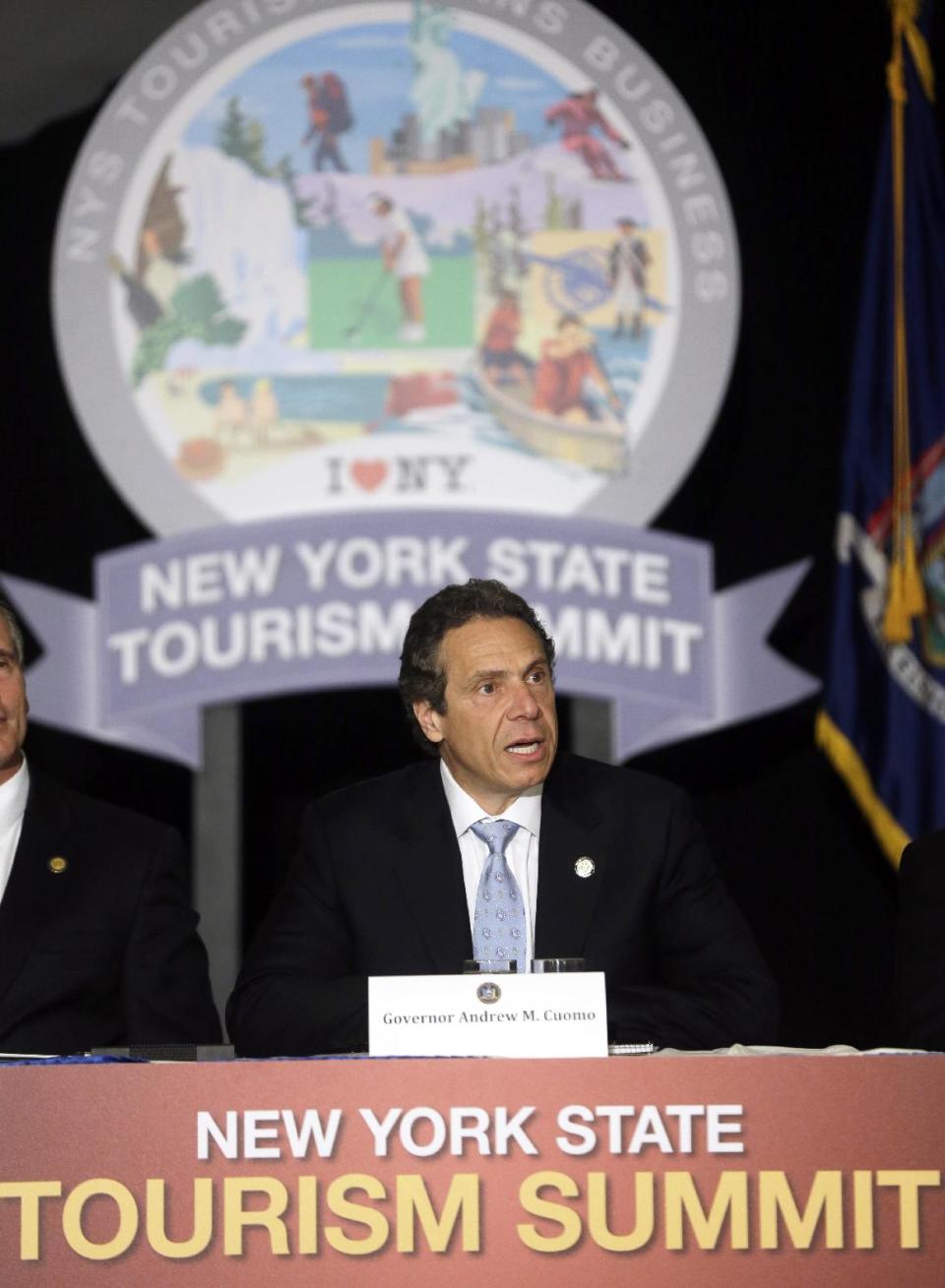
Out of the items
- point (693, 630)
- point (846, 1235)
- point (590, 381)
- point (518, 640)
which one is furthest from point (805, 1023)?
point (846, 1235)

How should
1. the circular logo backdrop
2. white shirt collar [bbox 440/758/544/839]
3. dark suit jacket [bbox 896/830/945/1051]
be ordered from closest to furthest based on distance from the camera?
dark suit jacket [bbox 896/830/945/1051] → white shirt collar [bbox 440/758/544/839] → the circular logo backdrop

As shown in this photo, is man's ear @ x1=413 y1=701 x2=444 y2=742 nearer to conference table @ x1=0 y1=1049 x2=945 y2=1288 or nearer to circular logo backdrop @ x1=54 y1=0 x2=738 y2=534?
conference table @ x1=0 y1=1049 x2=945 y2=1288

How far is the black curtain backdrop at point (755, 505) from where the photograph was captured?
13.4 feet

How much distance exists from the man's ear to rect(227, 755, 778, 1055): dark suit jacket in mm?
71

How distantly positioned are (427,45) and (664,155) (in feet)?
1.96

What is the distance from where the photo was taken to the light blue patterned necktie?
2.48 metres

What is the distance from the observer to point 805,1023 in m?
4.09

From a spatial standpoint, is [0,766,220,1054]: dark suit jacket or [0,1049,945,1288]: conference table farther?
[0,766,220,1054]: dark suit jacket

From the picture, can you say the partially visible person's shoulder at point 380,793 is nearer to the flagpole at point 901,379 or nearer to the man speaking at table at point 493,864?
the man speaking at table at point 493,864

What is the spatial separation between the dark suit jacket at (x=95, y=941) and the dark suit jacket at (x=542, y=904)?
151 millimetres

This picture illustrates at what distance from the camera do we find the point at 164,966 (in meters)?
2.59

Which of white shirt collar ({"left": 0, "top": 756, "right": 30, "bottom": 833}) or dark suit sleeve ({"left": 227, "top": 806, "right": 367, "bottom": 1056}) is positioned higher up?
white shirt collar ({"left": 0, "top": 756, "right": 30, "bottom": 833})

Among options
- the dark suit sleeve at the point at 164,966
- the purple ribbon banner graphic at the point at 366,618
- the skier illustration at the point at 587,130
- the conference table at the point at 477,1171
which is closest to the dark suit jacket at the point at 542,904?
the dark suit sleeve at the point at 164,966

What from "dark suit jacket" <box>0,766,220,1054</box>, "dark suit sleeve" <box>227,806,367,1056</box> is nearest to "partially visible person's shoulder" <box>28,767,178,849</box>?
"dark suit jacket" <box>0,766,220,1054</box>
